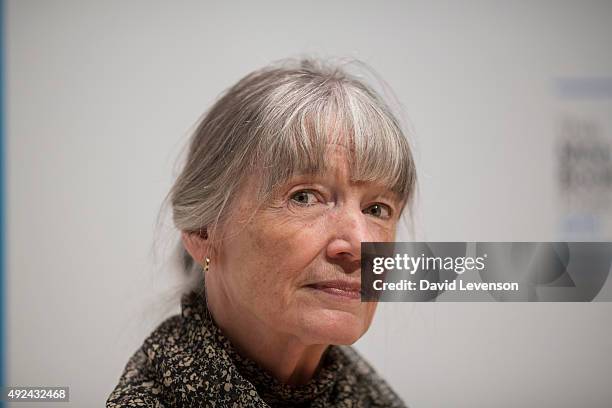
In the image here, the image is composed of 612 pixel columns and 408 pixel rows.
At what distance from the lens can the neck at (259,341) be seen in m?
1.40

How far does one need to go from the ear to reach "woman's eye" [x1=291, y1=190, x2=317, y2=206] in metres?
0.22

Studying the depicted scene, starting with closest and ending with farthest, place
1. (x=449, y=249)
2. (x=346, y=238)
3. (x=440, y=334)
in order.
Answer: (x=346, y=238) → (x=449, y=249) → (x=440, y=334)

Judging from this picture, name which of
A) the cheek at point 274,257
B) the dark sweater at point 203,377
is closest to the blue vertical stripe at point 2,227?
the dark sweater at point 203,377

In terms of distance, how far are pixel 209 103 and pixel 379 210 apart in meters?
0.51

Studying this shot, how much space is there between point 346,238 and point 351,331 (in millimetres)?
178

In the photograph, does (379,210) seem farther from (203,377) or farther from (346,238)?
(203,377)

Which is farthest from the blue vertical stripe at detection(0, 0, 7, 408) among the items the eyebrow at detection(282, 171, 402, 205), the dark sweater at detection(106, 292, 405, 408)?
the eyebrow at detection(282, 171, 402, 205)

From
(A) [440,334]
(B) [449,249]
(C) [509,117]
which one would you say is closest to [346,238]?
(B) [449,249]

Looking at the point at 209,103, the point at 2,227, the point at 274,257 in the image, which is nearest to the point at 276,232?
the point at 274,257

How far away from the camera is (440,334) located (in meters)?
1.54

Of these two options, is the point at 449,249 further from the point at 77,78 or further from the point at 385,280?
the point at 77,78

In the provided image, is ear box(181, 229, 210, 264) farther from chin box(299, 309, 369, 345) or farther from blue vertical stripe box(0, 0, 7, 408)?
blue vertical stripe box(0, 0, 7, 408)

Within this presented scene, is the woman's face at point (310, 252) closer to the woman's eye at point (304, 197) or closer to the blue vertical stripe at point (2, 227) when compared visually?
the woman's eye at point (304, 197)

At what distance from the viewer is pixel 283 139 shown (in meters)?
1.30
